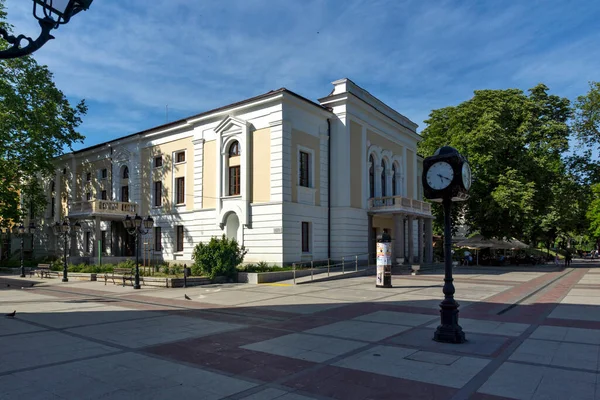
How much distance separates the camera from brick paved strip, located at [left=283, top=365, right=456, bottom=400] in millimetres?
5625

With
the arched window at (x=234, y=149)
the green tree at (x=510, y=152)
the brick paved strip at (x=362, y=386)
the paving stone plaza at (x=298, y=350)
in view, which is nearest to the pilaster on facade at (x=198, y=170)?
the arched window at (x=234, y=149)

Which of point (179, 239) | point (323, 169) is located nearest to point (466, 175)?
point (323, 169)

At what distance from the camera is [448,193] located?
8.95m

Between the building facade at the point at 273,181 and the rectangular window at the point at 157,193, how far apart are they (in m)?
0.08

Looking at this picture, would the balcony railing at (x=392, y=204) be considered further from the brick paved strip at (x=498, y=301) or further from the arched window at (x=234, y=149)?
the brick paved strip at (x=498, y=301)

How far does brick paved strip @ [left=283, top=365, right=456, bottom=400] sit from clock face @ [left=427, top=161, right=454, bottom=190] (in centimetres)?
429

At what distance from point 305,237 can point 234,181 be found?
19.8 feet

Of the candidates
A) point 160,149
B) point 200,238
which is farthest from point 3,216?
point 200,238

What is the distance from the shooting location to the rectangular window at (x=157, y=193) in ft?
114

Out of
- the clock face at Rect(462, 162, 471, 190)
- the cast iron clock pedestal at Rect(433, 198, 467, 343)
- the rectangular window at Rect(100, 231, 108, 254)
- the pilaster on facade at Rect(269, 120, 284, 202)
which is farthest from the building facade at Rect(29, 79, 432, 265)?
the cast iron clock pedestal at Rect(433, 198, 467, 343)

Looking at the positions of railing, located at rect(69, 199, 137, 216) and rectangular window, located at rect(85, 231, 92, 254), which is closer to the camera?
railing, located at rect(69, 199, 137, 216)

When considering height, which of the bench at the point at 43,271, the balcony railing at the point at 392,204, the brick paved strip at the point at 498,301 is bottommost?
the bench at the point at 43,271

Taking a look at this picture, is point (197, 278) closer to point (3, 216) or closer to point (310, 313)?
point (310, 313)

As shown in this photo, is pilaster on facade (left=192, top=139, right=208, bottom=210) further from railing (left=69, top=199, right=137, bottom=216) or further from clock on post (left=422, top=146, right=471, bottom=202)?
clock on post (left=422, top=146, right=471, bottom=202)
